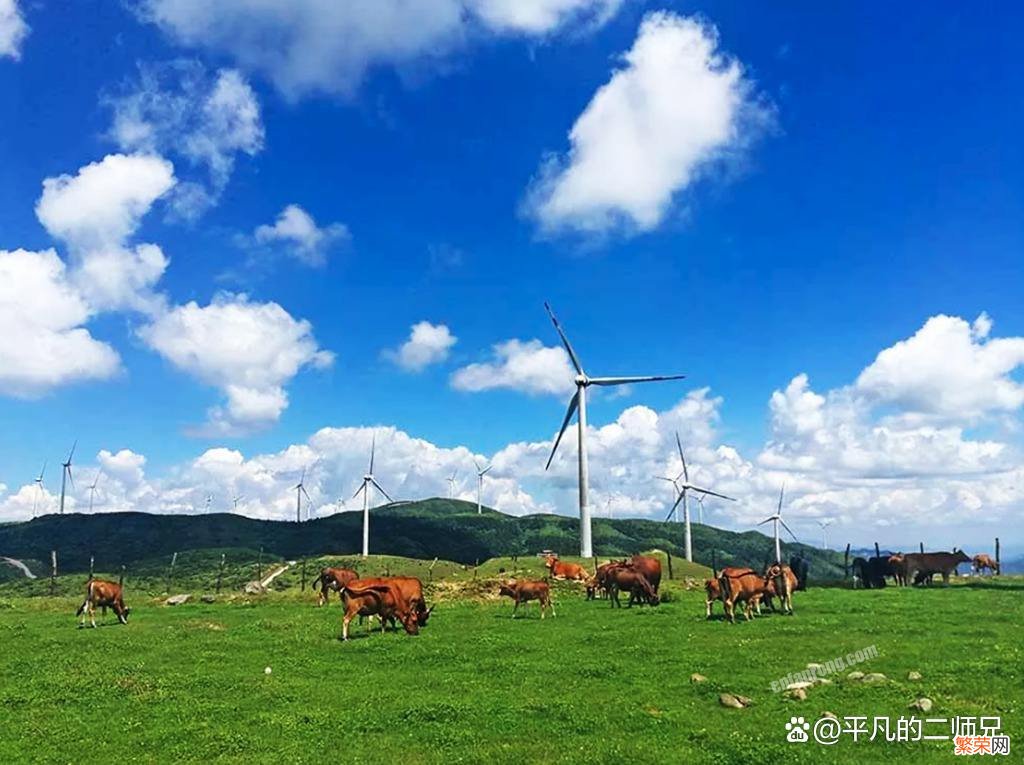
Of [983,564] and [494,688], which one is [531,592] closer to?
[494,688]

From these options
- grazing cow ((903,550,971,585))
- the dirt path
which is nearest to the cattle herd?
grazing cow ((903,550,971,585))

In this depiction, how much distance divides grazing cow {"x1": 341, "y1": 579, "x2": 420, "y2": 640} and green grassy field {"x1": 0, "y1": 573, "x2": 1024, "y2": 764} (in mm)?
1231

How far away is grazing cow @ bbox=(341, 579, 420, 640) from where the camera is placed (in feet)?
95.3

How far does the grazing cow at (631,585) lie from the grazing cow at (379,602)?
40.9 feet

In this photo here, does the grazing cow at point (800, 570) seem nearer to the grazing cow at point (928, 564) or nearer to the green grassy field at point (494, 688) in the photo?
the grazing cow at point (928, 564)

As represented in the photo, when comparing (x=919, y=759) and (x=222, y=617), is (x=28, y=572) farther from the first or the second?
(x=919, y=759)

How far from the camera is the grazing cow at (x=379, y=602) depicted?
29062 millimetres

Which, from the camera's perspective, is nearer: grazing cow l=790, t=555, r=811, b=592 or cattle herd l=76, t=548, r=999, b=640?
cattle herd l=76, t=548, r=999, b=640

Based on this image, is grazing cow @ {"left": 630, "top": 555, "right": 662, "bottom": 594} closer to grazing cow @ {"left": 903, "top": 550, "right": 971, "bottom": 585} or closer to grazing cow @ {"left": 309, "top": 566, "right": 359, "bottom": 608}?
grazing cow @ {"left": 309, "top": 566, "right": 359, "bottom": 608}

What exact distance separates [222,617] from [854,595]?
32.8 meters

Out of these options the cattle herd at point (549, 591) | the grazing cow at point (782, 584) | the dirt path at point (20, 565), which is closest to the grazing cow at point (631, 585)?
the cattle herd at point (549, 591)

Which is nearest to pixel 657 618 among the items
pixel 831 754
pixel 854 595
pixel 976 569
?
pixel 854 595

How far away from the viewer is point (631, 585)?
38.4 meters

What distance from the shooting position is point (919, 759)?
13500 mm
